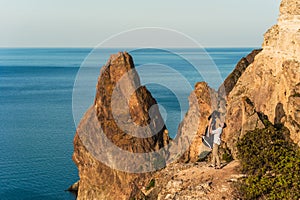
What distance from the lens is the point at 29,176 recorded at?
7962 centimetres

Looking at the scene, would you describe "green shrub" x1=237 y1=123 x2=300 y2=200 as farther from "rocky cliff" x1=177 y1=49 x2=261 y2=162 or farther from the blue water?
the blue water

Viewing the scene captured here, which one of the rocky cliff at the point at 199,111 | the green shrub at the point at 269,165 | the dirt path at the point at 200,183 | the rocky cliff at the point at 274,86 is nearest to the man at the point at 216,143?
the dirt path at the point at 200,183

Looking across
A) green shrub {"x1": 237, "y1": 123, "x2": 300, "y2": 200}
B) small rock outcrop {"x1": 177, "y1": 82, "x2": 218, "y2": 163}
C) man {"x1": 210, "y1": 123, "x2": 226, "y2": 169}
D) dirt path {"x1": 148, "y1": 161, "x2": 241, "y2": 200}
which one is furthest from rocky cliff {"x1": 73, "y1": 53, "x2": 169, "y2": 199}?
green shrub {"x1": 237, "y1": 123, "x2": 300, "y2": 200}

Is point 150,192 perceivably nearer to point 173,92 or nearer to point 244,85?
point 244,85

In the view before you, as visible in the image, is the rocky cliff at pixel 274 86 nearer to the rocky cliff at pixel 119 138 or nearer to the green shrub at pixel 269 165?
the green shrub at pixel 269 165

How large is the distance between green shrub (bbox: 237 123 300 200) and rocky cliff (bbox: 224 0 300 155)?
2873 mm

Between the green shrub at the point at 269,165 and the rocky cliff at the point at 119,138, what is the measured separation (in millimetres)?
32807

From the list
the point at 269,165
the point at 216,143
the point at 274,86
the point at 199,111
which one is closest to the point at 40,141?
the point at 199,111

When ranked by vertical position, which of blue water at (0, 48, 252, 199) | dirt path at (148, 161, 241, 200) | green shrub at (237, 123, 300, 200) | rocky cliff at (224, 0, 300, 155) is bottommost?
blue water at (0, 48, 252, 199)

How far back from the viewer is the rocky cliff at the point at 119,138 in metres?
64.0

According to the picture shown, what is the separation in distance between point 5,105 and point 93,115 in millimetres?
92428

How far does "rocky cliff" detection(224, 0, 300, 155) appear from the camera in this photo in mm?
34656

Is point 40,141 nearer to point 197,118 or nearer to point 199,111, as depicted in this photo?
point 199,111

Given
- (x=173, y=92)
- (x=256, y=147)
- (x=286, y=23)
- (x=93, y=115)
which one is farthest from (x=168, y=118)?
(x=256, y=147)
